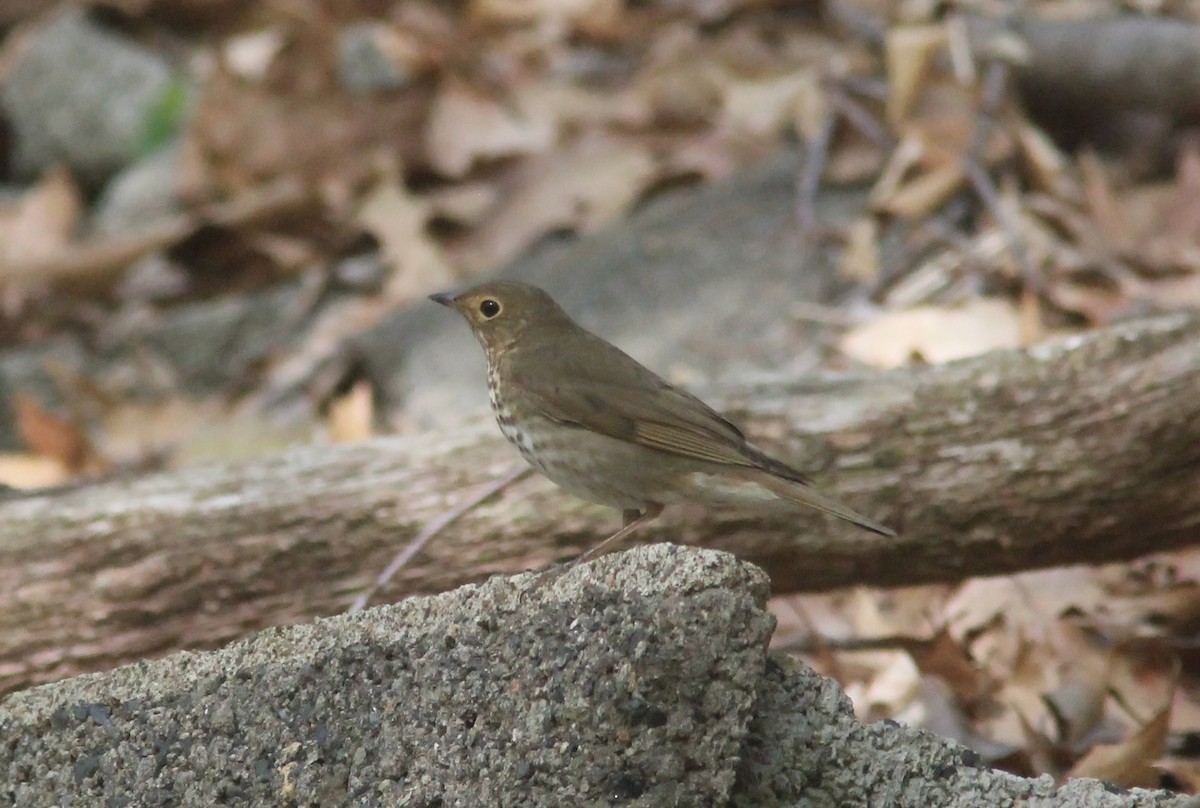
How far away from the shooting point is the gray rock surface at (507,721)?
2.55 metres

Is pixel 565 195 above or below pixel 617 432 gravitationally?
below

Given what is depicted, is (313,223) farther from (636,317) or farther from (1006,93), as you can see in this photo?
(1006,93)

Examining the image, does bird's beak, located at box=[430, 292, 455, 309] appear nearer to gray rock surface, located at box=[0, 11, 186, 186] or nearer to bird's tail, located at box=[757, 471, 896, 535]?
bird's tail, located at box=[757, 471, 896, 535]

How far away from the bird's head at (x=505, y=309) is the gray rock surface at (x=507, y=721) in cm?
129

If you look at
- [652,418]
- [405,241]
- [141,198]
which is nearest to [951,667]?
[652,418]

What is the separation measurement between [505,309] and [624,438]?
1.90 ft

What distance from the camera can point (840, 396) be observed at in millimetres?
4242

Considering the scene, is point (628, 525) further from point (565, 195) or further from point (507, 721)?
point (565, 195)

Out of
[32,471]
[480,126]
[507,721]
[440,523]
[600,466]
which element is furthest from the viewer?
[480,126]

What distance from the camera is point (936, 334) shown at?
560cm

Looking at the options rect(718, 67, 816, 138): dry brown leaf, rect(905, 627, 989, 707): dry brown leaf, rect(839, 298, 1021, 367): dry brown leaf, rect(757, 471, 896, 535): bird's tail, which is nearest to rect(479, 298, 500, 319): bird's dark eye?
rect(757, 471, 896, 535): bird's tail

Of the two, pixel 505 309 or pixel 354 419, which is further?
pixel 354 419

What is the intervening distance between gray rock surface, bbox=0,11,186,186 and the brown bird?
18.8ft

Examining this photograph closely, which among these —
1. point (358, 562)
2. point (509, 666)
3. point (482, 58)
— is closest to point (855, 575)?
point (358, 562)
